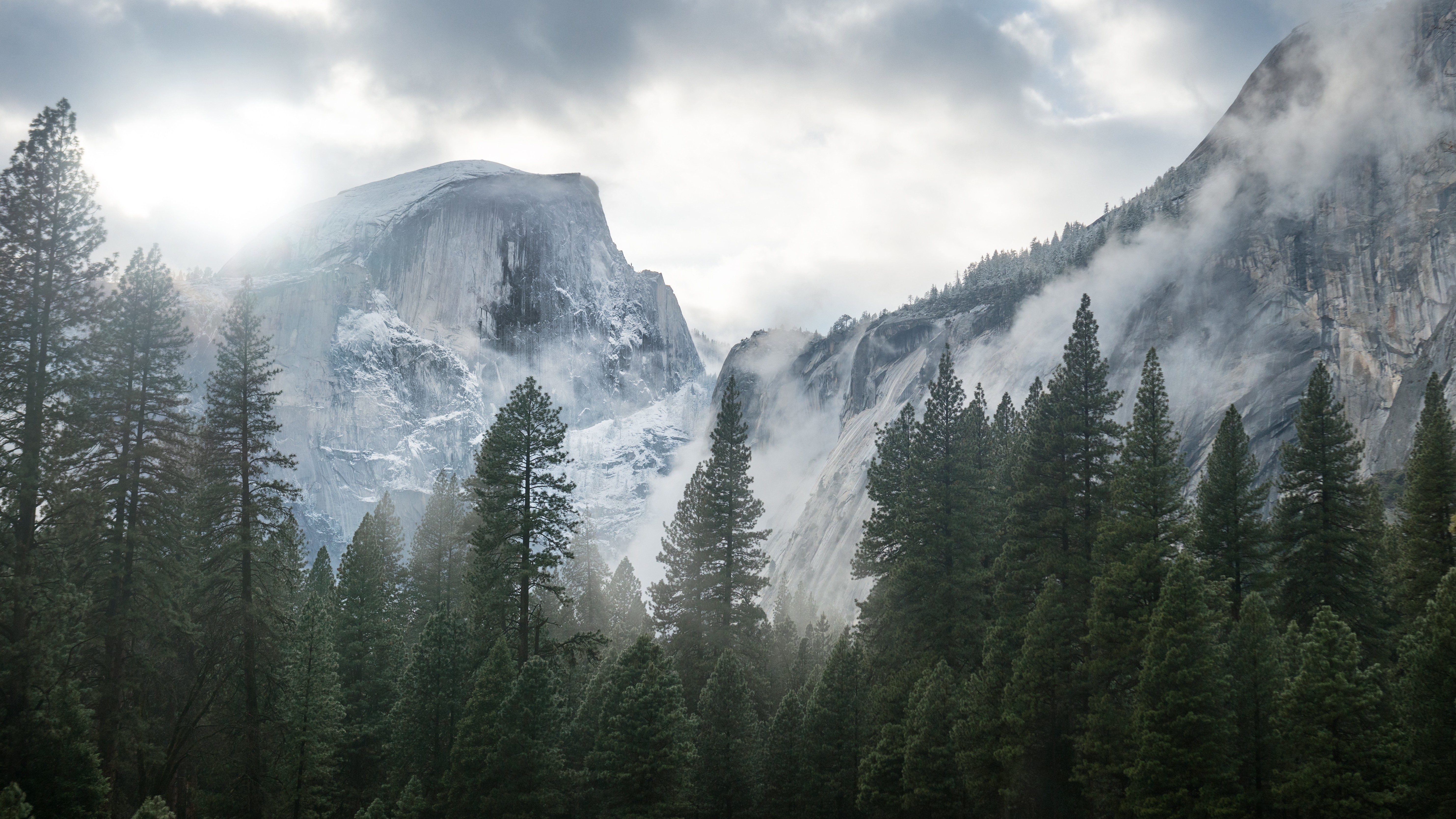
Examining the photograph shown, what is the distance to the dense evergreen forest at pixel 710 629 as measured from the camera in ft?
66.6

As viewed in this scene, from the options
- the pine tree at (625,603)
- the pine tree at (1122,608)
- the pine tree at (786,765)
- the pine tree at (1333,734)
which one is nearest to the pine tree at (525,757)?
the pine tree at (786,765)

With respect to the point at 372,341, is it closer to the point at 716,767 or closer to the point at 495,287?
the point at 495,287

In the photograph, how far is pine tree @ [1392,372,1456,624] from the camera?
2886 cm

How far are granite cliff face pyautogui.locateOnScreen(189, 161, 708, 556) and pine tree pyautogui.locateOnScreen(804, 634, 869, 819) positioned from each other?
12639 cm

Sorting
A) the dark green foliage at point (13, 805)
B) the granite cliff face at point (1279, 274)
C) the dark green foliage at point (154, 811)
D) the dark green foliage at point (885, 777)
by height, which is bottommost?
the dark green foliage at point (885, 777)

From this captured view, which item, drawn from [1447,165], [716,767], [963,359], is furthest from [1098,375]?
[963,359]

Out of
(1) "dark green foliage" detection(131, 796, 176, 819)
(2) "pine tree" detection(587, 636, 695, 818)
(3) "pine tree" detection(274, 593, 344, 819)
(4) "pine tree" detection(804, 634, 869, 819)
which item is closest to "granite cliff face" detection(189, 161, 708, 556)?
(3) "pine tree" detection(274, 593, 344, 819)

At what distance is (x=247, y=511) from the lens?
79.0 ft

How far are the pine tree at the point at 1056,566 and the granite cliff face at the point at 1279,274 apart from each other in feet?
131

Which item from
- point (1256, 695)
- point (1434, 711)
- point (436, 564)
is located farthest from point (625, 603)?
point (1434, 711)

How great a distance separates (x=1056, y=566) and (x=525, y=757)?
16754mm

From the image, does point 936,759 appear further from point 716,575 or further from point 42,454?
point 42,454

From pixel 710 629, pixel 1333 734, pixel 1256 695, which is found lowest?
pixel 1333 734

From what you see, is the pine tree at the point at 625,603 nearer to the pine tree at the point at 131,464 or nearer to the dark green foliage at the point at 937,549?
the dark green foliage at the point at 937,549
